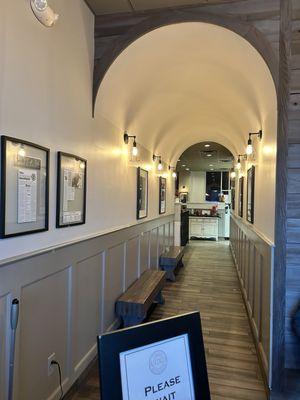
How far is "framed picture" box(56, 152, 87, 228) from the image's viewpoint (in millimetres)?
2133

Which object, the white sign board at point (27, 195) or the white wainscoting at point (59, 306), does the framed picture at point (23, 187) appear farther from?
the white wainscoting at point (59, 306)

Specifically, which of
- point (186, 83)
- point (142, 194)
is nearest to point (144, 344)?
point (186, 83)

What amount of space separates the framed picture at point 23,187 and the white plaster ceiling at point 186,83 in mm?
1113

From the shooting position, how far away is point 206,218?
1109 cm

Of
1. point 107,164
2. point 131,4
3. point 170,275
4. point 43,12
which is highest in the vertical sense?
point 131,4

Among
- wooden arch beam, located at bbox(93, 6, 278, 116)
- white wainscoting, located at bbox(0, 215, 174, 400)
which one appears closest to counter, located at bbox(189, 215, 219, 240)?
white wainscoting, located at bbox(0, 215, 174, 400)

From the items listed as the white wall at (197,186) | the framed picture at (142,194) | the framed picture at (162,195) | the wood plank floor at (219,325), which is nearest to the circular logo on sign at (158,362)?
the wood plank floor at (219,325)

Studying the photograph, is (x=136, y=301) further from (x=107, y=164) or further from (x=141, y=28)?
(x=141, y=28)

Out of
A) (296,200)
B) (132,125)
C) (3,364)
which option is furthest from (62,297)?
(132,125)

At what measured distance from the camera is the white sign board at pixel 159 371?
1059 mm

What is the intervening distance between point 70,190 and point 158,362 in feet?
4.85

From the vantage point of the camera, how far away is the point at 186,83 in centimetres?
380

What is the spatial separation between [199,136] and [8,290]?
244 inches

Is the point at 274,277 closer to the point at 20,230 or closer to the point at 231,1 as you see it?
the point at 20,230
